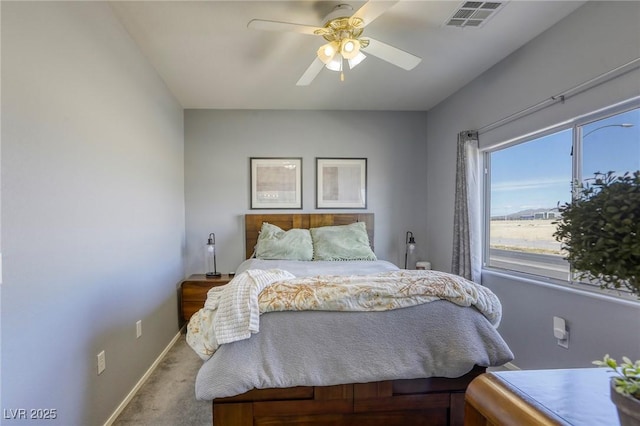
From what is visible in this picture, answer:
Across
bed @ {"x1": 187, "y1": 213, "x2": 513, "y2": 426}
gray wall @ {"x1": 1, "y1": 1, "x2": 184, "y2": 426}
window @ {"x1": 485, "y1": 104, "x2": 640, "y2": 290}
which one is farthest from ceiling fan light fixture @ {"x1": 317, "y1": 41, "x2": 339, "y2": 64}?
window @ {"x1": 485, "y1": 104, "x2": 640, "y2": 290}

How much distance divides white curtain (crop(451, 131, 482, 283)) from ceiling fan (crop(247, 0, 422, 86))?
4.15ft

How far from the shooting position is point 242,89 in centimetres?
318

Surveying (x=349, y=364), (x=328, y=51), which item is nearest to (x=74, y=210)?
(x=349, y=364)

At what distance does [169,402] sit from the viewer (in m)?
2.08

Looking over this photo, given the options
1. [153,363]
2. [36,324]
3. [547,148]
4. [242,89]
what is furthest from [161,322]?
[547,148]

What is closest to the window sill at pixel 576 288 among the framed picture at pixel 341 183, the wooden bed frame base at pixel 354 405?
the wooden bed frame base at pixel 354 405

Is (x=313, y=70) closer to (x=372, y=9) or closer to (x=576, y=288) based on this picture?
(x=372, y=9)

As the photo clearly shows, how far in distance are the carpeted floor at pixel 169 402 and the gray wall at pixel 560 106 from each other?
2.39 metres

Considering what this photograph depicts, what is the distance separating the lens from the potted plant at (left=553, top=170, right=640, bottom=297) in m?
0.64

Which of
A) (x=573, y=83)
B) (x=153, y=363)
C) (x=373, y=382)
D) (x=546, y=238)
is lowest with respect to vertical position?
(x=153, y=363)

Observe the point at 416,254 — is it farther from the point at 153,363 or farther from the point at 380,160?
the point at 153,363

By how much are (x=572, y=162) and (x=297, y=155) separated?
8.84 feet

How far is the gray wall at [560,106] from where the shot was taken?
1.72 m

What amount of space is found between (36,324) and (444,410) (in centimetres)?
198
